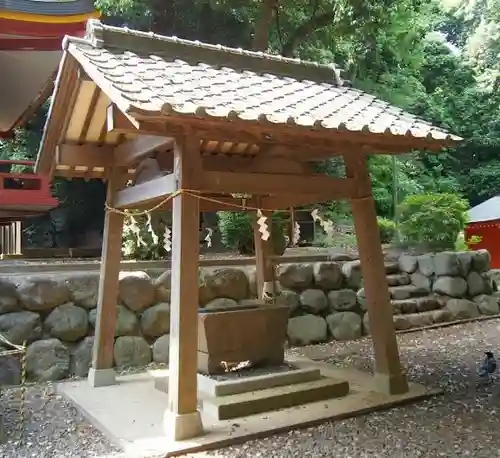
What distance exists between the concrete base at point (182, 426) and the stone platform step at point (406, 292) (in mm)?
5523

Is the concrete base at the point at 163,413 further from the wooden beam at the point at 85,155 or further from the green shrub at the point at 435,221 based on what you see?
the green shrub at the point at 435,221

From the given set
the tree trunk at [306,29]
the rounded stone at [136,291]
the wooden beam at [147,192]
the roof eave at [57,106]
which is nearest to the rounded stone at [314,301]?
the rounded stone at [136,291]

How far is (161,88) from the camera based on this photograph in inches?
158

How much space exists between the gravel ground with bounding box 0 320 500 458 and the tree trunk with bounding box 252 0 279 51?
7.90m

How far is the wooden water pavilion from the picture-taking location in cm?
396

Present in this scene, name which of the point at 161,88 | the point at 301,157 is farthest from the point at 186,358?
the point at 301,157

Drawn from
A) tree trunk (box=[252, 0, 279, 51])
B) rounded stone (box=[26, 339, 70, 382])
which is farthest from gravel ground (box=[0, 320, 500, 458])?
tree trunk (box=[252, 0, 279, 51])

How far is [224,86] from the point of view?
4.62 metres

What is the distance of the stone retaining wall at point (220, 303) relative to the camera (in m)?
5.88

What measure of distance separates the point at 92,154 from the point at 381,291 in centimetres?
314

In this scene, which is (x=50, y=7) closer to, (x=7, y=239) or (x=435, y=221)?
(x=7, y=239)

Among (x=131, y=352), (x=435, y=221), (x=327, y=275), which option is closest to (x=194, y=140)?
(x=131, y=352)

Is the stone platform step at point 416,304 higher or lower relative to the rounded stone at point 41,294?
lower

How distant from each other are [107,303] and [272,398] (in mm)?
1971
